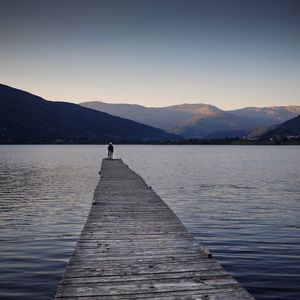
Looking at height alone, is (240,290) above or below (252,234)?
above

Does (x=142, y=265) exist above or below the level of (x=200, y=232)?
above

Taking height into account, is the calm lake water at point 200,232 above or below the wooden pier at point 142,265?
below

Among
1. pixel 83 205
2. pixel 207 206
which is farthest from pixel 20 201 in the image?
pixel 207 206

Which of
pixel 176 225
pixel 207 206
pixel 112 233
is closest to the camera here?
pixel 112 233

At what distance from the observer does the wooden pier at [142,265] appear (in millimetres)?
8062

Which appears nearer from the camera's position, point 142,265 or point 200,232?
point 142,265

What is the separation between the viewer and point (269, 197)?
110 feet

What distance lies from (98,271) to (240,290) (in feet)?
11.4

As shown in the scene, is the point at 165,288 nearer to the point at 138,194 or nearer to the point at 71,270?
the point at 71,270

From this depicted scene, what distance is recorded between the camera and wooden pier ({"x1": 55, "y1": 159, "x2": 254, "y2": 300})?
806cm

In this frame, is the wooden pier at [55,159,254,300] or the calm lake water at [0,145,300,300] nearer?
the wooden pier at [55,159,254,300]

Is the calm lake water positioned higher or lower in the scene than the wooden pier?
lower

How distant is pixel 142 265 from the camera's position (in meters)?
10.0

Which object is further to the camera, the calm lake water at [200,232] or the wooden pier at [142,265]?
the calm lake water at [200,232]
